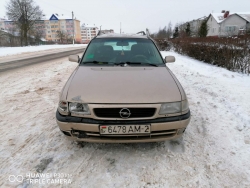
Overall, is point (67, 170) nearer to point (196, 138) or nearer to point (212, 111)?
point (196, 138)

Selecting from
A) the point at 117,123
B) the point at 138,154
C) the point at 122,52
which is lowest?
the point at 138,154

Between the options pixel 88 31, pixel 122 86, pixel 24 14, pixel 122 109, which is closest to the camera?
pixel 122 109

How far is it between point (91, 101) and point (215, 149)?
74.3 inches

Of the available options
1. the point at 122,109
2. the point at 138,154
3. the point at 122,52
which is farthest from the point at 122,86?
the point at 122,52

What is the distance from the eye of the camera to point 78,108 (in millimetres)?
2174

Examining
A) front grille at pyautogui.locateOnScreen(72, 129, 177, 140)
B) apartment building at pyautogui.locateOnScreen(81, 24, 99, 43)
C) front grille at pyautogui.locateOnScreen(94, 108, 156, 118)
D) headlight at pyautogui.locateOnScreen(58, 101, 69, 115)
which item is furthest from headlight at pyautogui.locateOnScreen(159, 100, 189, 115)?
apartment building at pyautogui.locateOnScreen(81, 24, 99, 43)

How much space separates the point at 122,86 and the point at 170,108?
0.68m

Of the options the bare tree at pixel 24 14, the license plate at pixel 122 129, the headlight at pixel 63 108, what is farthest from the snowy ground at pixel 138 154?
the bare tree at pixel 24 14

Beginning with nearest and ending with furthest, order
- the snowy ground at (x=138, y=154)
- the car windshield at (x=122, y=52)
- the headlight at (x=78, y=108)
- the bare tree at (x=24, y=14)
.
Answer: the snowy ground at (x=138, y=154) → the headlight at (x=78, y=108) → the car windshield at (x=122, y=52) → the bare tree at (x=24, y=14)

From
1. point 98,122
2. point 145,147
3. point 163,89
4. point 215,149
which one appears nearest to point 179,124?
point 163,89

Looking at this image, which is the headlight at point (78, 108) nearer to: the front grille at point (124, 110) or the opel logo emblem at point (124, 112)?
the front grille at point (124, 110)

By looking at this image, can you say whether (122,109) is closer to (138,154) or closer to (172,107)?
(172,107)

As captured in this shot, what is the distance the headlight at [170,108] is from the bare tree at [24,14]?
40.7 m

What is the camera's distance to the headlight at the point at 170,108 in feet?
7.08
